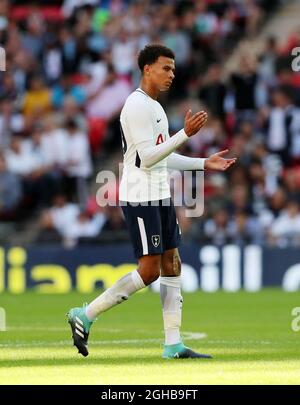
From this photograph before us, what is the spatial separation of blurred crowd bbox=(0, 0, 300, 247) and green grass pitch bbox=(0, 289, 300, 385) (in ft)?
7.29

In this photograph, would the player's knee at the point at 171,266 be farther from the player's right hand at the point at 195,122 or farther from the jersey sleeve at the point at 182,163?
the player's right hand at the point at 195,122

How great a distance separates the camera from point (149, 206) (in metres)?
11.2

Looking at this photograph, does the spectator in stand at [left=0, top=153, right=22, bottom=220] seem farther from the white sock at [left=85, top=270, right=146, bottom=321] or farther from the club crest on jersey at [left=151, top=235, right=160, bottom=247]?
the club crest on jersey at [left=151, top=235, right=160, bottom=247]

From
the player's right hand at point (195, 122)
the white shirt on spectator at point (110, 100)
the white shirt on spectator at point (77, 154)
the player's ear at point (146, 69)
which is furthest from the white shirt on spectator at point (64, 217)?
the player's right hand at point (195, 122)

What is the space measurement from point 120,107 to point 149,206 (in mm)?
13477

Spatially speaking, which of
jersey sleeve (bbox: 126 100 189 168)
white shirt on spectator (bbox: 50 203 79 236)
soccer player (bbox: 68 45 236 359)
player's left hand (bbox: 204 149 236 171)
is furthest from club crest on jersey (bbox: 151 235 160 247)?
white shirt on spectator (bbox: 50 203 79 236)

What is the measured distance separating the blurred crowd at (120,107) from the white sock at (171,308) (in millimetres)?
10688

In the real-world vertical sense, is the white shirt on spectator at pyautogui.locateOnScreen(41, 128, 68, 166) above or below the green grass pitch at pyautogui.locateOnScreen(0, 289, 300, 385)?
above

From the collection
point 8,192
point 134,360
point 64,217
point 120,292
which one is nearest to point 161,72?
point 120,292

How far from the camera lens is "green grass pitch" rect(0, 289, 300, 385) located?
9.79 m


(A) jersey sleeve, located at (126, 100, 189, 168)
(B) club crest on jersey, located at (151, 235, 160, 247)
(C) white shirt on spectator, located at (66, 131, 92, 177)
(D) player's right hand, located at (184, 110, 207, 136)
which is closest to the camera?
(D) player's right hand, located at (184, 110, 207, 136)

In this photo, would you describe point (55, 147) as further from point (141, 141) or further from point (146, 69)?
point (141, 141)

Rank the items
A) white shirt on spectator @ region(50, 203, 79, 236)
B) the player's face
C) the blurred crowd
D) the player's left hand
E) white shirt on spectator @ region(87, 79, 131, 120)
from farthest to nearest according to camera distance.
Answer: white shirt on spectator @ region(87, 79, 131, 120)
white shirt on spectator @ region(50, 203, 79, 236)
the blurred crowd
the player's face
the player's left hand

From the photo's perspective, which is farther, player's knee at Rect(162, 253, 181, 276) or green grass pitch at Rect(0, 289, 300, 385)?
player's knee at Rect(162, 253, 181, 276)
